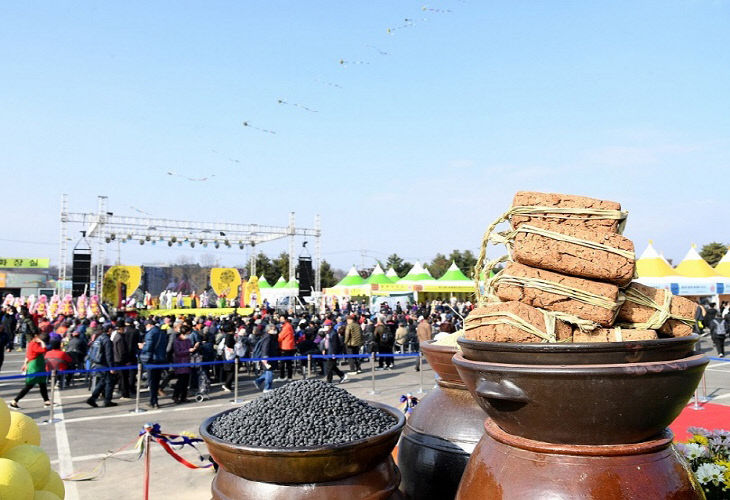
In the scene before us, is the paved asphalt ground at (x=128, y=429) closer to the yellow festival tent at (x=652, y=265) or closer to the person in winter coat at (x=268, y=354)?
the person in winter coat at (x=268, y=354)

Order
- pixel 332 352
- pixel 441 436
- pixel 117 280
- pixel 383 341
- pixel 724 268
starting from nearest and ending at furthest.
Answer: pixel 441 436 < pixel 332 352 < pixel 383 341 < pixel 724 268 < pixel 117 280

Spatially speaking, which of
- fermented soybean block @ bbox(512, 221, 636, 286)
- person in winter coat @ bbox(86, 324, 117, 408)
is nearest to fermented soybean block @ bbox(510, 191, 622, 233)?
fermented soybean block @ bbox(512, 221, 636, 286)

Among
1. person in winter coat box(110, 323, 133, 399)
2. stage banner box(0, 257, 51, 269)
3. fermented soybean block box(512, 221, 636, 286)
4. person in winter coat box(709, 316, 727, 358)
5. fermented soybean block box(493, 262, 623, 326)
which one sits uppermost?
stage banner box(0, 257, 51, 269)

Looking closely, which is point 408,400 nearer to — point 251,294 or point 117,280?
point 117,280

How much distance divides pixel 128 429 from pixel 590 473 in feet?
29.4

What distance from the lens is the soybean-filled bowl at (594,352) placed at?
5.37ft

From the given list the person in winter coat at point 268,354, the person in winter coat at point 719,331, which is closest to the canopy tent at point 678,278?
the person in winter coat at point 719,331

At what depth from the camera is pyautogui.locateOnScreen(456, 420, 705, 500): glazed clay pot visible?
167cm

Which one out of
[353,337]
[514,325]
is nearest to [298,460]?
[514,325]

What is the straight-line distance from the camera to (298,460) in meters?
2.10

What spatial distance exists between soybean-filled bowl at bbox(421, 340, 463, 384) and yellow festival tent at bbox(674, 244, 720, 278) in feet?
89.8

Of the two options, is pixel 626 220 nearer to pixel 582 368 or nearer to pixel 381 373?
pixel 582 368

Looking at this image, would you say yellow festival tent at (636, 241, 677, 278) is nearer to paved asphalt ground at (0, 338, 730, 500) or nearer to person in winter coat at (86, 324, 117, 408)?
paved asphalt ground at (0, 338, 730, 500)

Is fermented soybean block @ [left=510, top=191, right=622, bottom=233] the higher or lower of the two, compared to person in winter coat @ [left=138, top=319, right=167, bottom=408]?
higher
